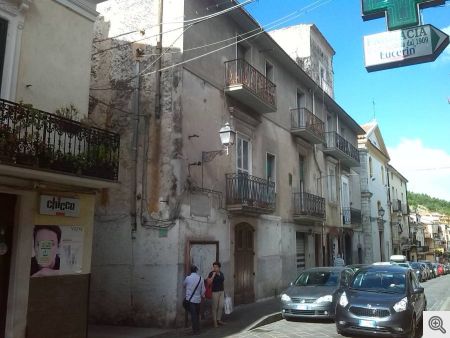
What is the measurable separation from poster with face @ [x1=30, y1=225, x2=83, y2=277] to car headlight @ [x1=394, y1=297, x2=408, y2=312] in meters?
6.81

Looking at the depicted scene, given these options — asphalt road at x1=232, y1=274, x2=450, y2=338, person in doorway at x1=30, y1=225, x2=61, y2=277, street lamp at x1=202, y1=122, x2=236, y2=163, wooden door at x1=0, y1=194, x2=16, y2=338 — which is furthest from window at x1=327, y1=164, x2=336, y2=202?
wooden door at x1=0, y1=194, x2=16, y2=338

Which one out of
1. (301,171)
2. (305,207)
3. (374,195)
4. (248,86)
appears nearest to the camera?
(248,86)

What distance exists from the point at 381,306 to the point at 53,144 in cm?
754

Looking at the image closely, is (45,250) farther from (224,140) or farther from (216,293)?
(224,140)

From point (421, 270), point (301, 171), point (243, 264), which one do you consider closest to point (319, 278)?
point (243, 264)

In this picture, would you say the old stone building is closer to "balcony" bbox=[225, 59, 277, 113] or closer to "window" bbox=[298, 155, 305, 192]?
"balcony" bbox=[225, 59, 277, 113]

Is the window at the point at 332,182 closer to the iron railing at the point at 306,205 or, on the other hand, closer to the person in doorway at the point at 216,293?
the iron railing at the point at 306,205

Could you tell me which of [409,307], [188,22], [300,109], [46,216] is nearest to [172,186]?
[46,216]

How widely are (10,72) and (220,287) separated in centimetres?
711

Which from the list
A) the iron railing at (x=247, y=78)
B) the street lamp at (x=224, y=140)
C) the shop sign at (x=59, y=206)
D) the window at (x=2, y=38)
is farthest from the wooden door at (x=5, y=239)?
the iron railing at (x=247, y=78)

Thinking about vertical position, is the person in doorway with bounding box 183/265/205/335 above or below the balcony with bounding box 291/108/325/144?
below

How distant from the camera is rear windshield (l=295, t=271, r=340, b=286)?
13819mm

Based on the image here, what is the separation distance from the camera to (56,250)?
9742 mm

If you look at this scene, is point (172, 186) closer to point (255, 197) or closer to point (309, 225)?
point (255, 197)
